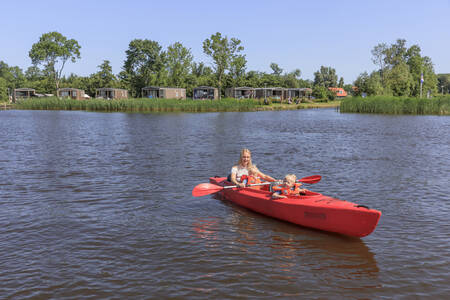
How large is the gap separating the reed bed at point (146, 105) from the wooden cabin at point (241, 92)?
13747 mm

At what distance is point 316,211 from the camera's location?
7941mm

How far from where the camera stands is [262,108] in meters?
66.1

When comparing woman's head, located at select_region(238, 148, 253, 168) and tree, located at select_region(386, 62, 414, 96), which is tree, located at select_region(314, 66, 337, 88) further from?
woman's head, located at select_region(238, 148, 253, 168)

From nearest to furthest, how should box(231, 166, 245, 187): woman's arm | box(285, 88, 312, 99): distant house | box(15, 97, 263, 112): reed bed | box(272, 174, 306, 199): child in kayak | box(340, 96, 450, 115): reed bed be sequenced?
1. box(272, 174, 306, 199): child in kayak
2. box(231, 166, 245, 187): woman's arm
3. box(340, 96, 450, 115): reed bed
4. box(15, 97, 263, 112): reed bed
5. box(285, 88, 312, 99): distant house

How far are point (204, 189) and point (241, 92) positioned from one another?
74814 mm

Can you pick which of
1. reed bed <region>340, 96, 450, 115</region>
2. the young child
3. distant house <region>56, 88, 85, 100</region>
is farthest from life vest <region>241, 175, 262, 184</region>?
distant house <region>56, 88, 85, 100</region>

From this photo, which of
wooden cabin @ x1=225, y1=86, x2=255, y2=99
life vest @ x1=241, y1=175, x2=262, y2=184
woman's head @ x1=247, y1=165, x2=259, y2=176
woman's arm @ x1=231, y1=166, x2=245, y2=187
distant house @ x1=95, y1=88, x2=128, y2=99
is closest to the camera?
woman's arm @ x1=231, y1=166, x2=245, y2=187

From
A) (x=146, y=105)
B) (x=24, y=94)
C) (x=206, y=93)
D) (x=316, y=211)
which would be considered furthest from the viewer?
(x=24, y=94)

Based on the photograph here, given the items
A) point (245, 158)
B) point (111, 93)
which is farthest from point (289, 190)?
point (111, 93)

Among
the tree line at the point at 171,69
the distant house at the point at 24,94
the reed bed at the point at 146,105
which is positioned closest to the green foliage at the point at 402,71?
the tree line at the point at 171,69

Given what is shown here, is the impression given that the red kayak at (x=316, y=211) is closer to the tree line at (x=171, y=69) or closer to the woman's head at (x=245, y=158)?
the woman's head at (x=245, y=158)

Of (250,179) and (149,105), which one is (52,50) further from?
(250,179)

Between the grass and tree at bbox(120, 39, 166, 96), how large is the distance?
28.3 metres

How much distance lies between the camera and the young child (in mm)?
9906
